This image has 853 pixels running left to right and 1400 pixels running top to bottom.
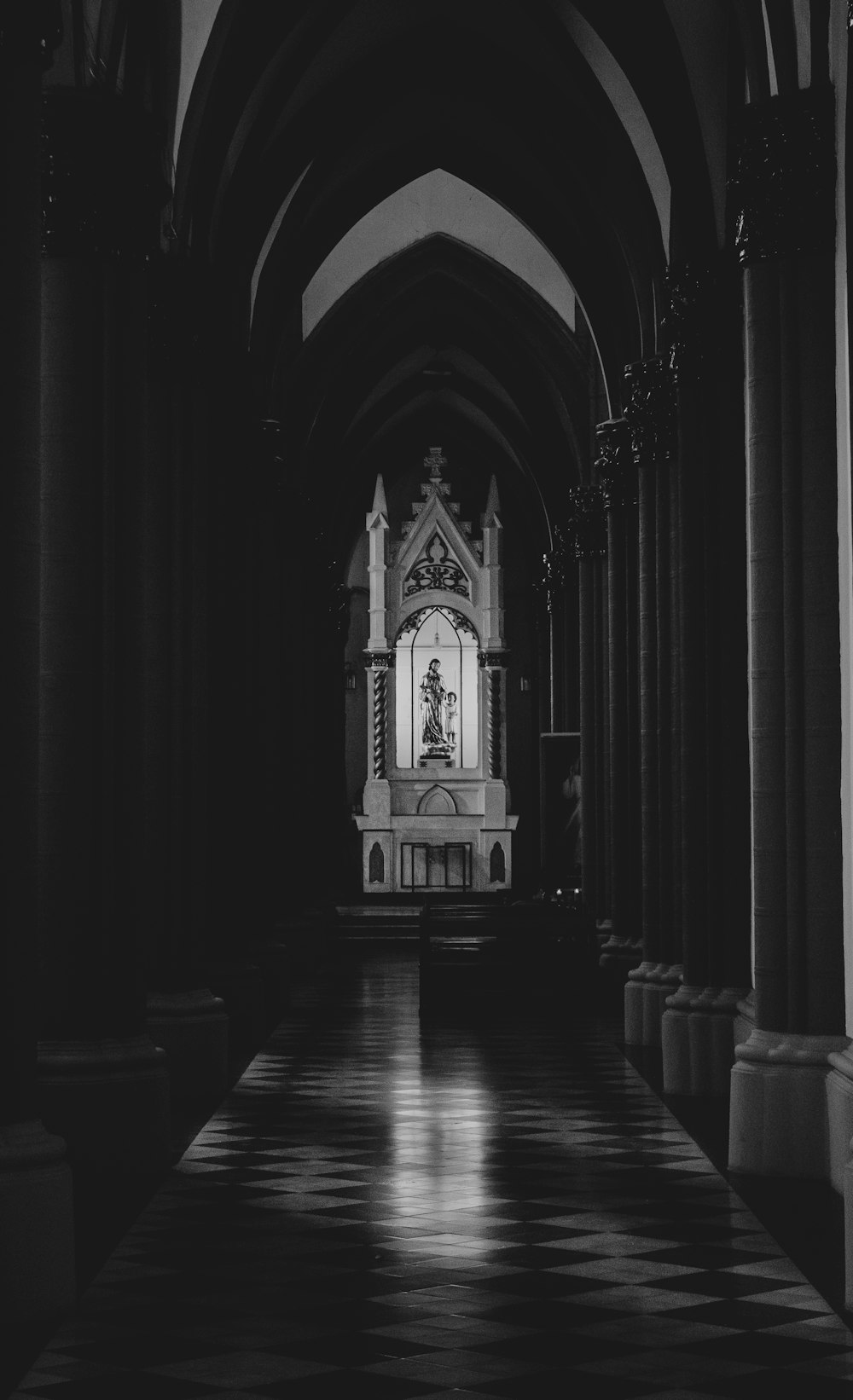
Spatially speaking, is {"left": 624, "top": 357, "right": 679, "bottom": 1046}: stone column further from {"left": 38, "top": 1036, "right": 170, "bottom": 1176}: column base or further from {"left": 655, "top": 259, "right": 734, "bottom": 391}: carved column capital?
{"left": 38, "top": 1036, "right": 170, "bottom": 1176}: column base

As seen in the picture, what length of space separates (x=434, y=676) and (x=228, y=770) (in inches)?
796

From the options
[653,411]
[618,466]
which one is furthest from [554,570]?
[653,411]

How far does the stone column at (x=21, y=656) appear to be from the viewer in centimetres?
596

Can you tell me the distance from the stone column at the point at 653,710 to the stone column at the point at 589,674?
4642mm

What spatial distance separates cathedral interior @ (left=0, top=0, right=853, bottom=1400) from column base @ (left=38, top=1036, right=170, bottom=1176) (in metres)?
0.02

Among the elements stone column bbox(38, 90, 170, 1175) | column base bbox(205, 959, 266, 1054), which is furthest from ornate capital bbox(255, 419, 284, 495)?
stone column bbox(38, 90, 170, 1175)

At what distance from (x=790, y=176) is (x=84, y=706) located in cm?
432

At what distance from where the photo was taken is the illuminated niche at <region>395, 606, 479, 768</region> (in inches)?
1368

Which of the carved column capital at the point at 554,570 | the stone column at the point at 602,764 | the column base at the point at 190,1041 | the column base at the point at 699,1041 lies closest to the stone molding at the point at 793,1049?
the column base at the point at 699,1041

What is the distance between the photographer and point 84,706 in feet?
28.5

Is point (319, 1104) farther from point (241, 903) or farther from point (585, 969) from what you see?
point (585, 969)

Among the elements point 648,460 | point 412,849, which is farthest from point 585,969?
point 412,849

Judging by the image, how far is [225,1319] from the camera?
18.5 ft

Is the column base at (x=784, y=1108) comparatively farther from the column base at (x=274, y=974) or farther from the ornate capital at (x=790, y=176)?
the column base at (x=274, y=974)
